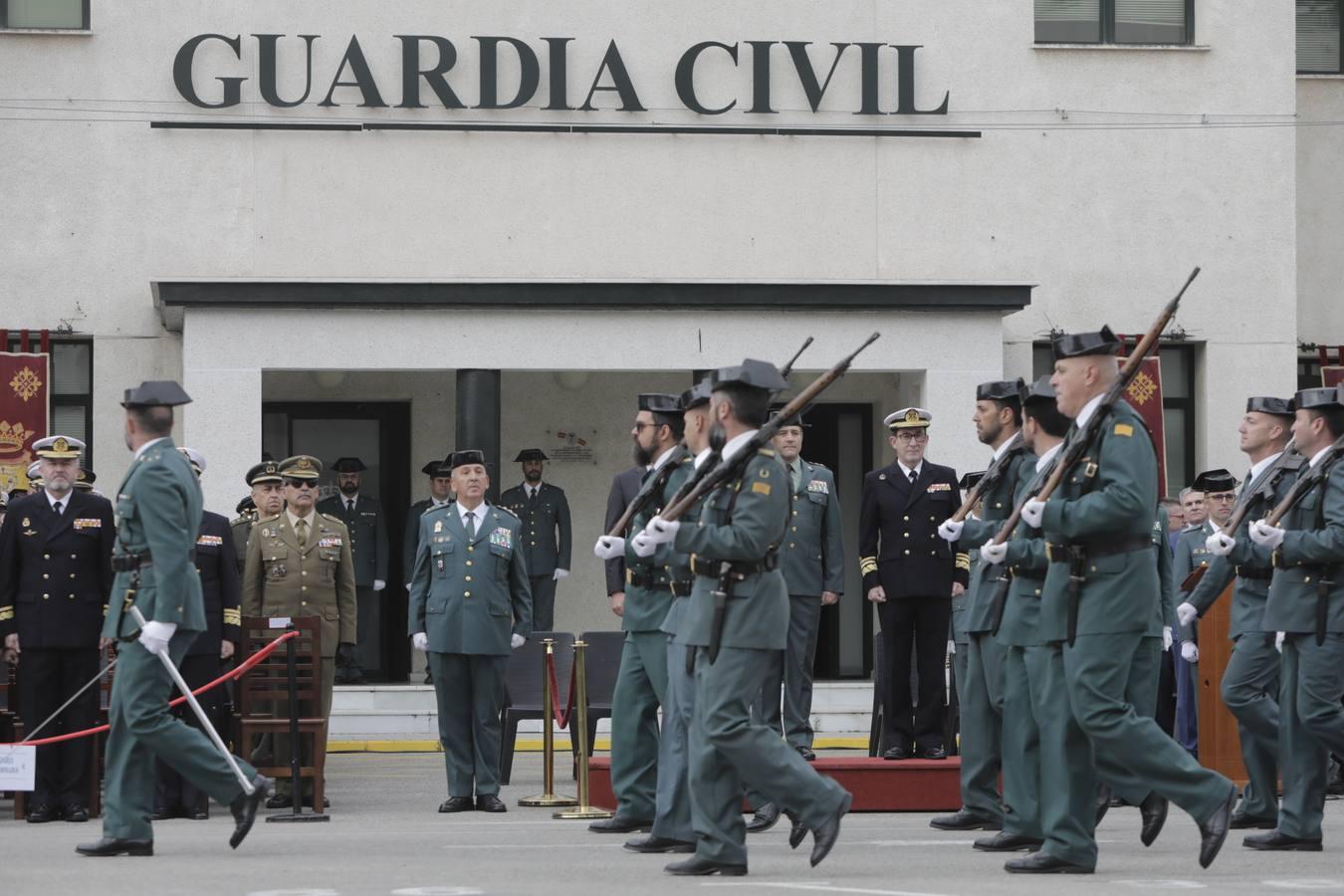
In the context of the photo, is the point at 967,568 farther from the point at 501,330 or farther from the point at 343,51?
the point at 343,51

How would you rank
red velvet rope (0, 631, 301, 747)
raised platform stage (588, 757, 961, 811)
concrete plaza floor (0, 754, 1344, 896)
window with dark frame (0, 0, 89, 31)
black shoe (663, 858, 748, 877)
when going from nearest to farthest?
concrete plaza floor (0, 754, 1344, 896), black shoe (663, 858, 748, 877), red velvet rope (0, 631, 301, 747), raised platform stage (588, 757, 961, 811), window with dark frame (0, 0, 89, 31)

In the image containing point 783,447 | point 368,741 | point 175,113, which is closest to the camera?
point 783,447

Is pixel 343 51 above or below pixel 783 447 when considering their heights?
above

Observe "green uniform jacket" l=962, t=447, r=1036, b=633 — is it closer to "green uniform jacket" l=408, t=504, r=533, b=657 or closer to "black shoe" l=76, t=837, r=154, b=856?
"green uniform jacket" l=408, t=504, r=533, b=657

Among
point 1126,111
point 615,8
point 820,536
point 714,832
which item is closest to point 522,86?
point 615,8

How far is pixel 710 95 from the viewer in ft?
71.8

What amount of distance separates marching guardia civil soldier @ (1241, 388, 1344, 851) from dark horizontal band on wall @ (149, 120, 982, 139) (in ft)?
35.8

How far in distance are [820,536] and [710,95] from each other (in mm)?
7661

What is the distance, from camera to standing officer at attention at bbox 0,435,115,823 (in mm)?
13539

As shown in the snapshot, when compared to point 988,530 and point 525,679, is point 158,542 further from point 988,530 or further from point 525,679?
point 525,679

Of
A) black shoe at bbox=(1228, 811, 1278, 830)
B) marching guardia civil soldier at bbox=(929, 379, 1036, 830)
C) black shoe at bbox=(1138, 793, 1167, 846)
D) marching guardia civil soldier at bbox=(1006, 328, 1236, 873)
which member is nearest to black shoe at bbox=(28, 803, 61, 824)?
marching guardia civil soldier at bbox=(929, 379, 1036, 830)

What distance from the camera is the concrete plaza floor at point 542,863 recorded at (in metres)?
9.08

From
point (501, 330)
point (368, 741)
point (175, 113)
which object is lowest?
point (368, 741)

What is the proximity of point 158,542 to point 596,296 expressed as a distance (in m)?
10.1
